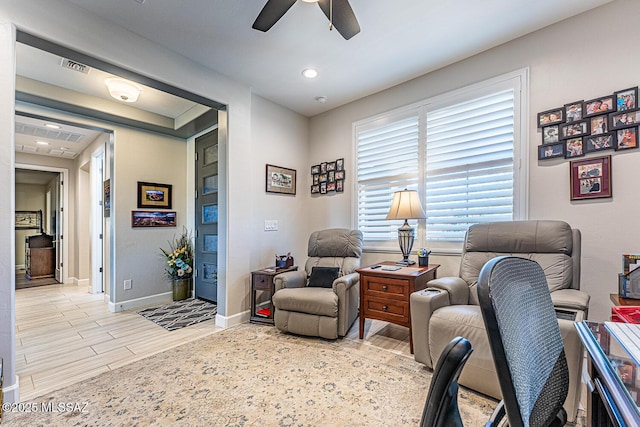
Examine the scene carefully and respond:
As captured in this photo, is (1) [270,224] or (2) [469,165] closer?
(2) [469,165]

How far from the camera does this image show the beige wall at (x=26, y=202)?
829cm

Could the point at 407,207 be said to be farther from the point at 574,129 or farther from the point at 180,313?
the point at 180,313

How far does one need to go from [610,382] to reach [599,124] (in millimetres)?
2390

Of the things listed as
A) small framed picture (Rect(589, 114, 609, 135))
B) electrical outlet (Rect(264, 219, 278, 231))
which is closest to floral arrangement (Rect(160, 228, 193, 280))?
electrical outlet (Rect(264, 219, 278, 231))

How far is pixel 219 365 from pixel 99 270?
4129 mm

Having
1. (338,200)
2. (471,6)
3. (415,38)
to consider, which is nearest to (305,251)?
(338,200)

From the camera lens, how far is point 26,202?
27.3ft

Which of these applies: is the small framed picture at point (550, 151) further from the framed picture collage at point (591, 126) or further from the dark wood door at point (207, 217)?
the dark wood door at point (207, 217)

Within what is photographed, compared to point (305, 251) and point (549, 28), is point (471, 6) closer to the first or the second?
point (549, 28)

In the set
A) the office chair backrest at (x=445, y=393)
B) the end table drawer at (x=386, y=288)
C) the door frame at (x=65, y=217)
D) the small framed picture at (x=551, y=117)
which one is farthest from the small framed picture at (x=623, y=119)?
the door frame at (x=65, y=217)

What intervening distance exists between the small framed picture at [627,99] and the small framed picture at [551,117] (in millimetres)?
321

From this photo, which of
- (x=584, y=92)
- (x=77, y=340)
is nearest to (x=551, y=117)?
(x=584, y=92)

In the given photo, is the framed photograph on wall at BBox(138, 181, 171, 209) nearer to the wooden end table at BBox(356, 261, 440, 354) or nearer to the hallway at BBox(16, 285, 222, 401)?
the hallway at BBox(16, 285, 222, 401)

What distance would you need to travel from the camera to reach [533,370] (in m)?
0.66
